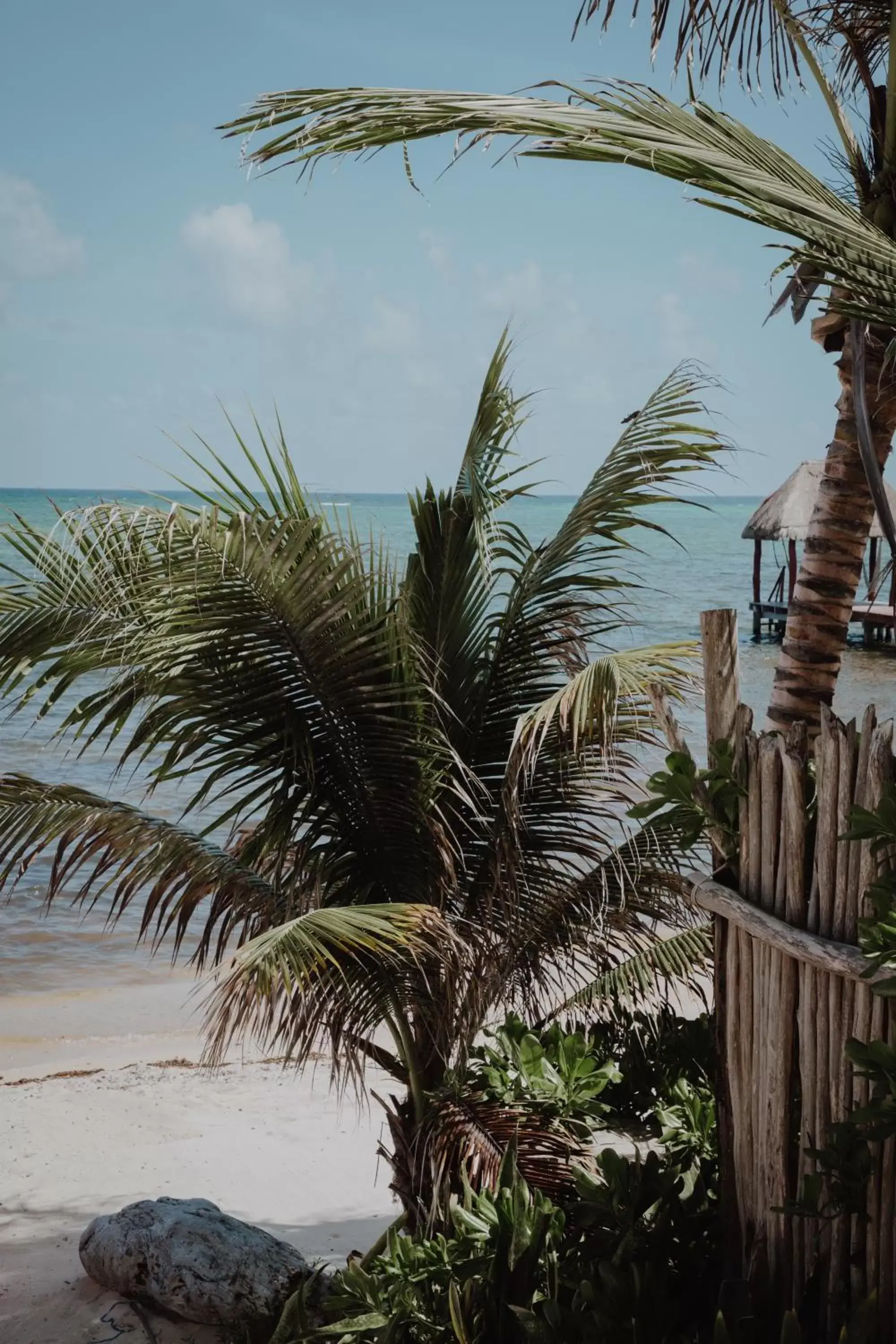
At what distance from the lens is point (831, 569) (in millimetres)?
4621

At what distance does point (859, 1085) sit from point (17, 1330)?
11.5ft

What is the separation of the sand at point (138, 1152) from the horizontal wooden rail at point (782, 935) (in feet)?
8.95

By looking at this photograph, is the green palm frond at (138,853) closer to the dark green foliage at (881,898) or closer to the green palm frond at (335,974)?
the green palm frond at (335,974)

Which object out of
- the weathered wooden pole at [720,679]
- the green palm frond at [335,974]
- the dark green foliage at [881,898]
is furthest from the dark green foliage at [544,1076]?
the dark green foliage at [881,898]

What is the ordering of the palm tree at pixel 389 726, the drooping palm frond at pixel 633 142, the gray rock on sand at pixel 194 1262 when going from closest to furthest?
the drooping palm frond at pixel 633 142
the palm tree at pixel 389 726
the gray rock on sand at pixel 194 1262

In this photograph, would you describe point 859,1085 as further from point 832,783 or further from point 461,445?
point 461,445

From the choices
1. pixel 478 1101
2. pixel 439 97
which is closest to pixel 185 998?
pixel 478 1101

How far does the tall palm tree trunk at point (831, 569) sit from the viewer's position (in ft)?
15.0

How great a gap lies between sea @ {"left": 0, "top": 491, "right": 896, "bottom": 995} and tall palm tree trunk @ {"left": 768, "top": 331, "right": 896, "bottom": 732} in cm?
56

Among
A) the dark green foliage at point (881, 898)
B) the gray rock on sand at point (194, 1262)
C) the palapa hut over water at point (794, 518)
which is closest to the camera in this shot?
the dark green foliage at point (881, 898)

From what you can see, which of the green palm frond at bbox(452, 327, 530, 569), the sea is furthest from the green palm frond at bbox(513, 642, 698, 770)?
the green palm frond at bbox(452, 327, 530, 569)

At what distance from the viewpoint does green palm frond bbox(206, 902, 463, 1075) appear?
3203 millimetres

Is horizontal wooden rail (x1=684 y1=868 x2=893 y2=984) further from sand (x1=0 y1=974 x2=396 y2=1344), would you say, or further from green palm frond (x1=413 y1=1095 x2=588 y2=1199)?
sand (x1=0 y1=974 x2=396 y2=1344)

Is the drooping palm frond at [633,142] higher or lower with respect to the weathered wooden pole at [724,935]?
higher
